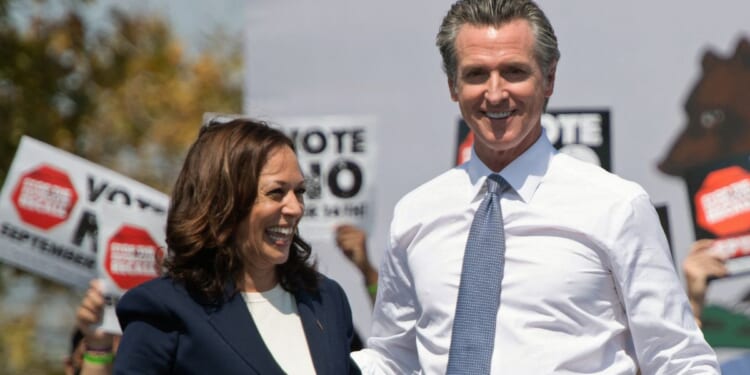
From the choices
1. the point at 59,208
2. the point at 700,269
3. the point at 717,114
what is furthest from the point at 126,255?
the point at 717,114

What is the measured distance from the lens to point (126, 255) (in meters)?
3.67

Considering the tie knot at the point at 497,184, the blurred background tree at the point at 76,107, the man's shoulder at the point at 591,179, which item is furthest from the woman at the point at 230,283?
the blurred background tree at the point at 76,107

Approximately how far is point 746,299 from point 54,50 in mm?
6304

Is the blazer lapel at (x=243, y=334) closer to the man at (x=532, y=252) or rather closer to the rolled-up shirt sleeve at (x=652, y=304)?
A: the man at (x=532, y=252)

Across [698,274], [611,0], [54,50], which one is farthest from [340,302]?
[54,50]

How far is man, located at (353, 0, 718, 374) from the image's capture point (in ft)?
8.09

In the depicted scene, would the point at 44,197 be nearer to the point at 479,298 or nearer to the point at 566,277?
the point at 479,298

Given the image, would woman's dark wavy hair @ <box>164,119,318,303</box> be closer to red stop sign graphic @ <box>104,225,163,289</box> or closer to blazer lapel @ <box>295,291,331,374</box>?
blazer lapel @ <box>295,291,331,374</box>

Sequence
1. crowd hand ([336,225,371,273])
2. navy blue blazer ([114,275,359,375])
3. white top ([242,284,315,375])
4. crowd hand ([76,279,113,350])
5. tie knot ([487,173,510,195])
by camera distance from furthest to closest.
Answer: crowd hand ([336,225,371,273])
crowd hand ([76,279,113,350])
tie knot ([487,173,510,195])
white top ([242,284,315,375])
navy blue blazer ([114,275,359,375])

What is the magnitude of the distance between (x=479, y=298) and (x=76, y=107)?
22.7ft

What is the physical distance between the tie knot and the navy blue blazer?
44 centimetres

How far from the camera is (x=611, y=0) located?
3945mm

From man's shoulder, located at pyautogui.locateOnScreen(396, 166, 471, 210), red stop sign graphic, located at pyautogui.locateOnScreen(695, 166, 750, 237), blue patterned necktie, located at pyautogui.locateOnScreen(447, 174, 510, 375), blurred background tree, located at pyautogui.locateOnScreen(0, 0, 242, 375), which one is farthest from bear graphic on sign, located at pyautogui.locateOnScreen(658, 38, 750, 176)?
blurred background tree, located at pyautogui.locateOnScreen(0, 0, 242, 375)

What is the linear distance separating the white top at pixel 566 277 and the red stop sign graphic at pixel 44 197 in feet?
4.76
